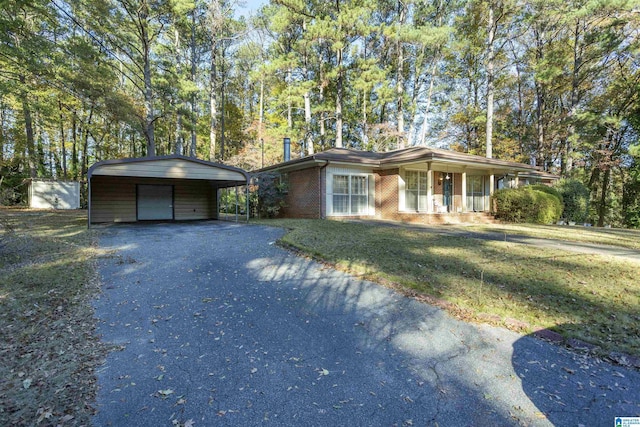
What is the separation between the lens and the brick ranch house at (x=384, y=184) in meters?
13.5

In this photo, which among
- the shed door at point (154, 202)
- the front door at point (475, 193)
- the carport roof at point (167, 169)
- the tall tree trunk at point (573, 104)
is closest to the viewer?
the carport roof at point (167, 169)

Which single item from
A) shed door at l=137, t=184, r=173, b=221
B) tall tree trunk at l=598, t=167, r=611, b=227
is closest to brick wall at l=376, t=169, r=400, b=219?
shed door at l=137, t=184, r=173, b=221

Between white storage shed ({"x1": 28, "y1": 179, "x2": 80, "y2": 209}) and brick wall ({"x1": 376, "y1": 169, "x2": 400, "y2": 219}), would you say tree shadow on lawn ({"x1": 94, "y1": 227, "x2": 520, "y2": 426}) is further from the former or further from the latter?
white storage shed ({"x1": 28, "y1": 179, "x2": 80, "y2": 209})

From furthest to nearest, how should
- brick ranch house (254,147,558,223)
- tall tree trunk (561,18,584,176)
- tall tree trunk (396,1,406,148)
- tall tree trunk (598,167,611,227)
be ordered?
tall tree trunk (598,167,611,227)
tall tree trunk (396,1,406,148)
tall tree trunk (561,18,584,176)
brick ranch house (254,147,558,223)

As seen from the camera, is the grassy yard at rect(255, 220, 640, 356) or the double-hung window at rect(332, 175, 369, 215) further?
the double-hung window at rect(332, 175, 369, 215)

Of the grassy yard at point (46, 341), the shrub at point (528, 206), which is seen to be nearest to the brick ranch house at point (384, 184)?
the shrub at point (528, 206)

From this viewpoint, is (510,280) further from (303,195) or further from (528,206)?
(528,206)

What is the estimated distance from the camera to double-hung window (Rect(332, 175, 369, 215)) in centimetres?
1384

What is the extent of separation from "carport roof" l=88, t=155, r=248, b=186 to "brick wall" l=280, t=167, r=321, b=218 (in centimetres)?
289

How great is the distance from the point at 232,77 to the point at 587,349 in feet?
104

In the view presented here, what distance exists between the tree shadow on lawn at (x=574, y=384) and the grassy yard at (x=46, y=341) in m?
3.18

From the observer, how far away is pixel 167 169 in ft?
36.9

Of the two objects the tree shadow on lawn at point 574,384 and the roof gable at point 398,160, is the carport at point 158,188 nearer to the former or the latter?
the roof gable at point 398,160

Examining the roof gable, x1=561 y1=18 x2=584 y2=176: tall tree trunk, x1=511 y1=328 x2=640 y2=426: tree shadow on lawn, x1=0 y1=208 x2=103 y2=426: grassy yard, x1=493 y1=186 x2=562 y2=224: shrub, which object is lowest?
x1=511 y1=328 x2=640 y2=426: tree shadow on lawn
